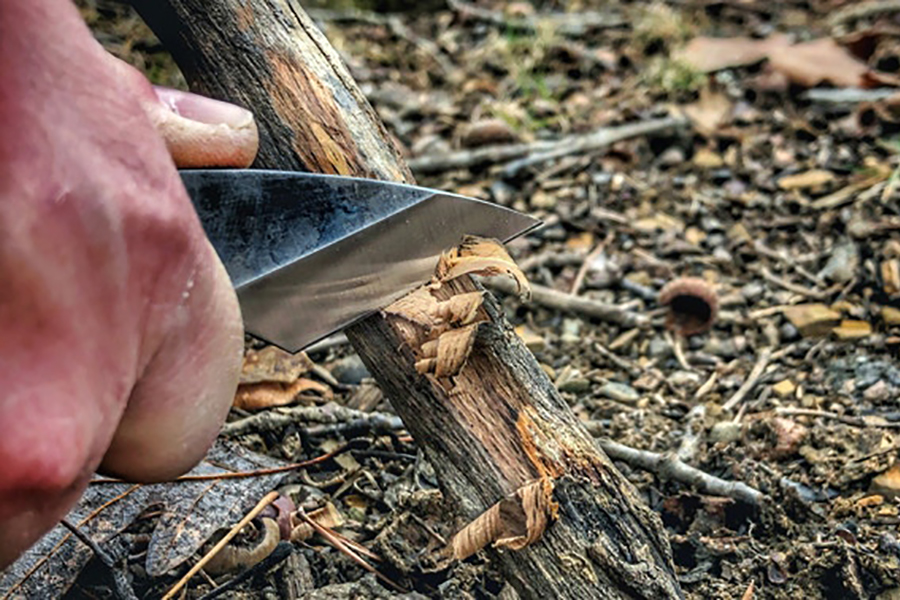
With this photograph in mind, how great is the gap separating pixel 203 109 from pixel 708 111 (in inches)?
95.0

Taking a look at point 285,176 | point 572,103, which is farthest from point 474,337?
point 572,103

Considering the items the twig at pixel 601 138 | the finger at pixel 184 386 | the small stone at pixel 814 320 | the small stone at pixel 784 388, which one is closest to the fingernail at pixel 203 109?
the finger at pixel 184 386

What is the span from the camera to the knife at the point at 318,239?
1.35 m

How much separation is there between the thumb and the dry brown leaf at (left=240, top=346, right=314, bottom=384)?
847 millimetres

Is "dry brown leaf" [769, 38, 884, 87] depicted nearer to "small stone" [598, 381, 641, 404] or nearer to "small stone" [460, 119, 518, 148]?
"small stone" [460, 119, 518, 148]

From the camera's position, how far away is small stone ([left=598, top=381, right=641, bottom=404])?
7.43ft

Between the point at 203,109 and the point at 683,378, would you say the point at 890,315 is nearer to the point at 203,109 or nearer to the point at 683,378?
the point at 683,378

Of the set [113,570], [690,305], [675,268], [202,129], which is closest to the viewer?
[202,129]

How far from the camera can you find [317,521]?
1.83 m

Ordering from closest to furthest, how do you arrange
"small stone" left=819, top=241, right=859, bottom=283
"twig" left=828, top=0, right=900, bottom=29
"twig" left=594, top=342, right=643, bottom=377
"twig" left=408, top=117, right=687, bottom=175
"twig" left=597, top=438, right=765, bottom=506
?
1. "twig" left=597, top=438, right=765, bottom=506
2. "twig" left=594, top=342, right=643, bottom=377
3. "small stone" left=819, top=241, right=859, bottom=283
4. "twig" left=408, top=117, right=687, bottom=175
5. "twig" left=828, top=0, right=900, bottom=29

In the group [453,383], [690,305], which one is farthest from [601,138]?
[453,383]

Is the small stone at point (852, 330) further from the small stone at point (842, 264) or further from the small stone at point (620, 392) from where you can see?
the small stone at point (620, 392)

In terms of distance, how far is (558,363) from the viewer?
2416 mm

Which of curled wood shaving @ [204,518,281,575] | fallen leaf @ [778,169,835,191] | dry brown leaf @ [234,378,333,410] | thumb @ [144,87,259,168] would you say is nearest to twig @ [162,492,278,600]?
curled wood shaving @ [204,518,281,575]
